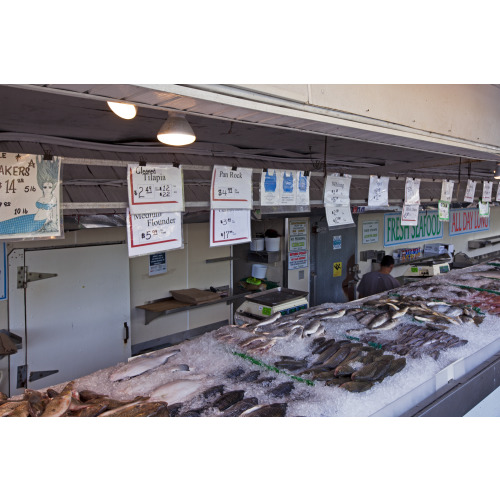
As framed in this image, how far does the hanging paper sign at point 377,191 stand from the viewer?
4.77 metres

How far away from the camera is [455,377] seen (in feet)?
9.74

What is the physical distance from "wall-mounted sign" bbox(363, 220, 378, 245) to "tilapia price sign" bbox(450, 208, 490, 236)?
13.8 ft

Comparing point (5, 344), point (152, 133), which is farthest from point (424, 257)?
point (5, 344)

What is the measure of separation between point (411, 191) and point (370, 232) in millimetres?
4037

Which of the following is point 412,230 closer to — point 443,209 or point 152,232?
point 443,209

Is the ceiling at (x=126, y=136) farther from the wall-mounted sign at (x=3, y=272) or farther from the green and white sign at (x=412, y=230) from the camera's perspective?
the green and white sign at (x=412, y=230)

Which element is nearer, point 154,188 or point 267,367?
point 267,367

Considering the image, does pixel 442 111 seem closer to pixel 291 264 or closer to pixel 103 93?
pixel 103 93

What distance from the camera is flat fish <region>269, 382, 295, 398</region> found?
2.38 m

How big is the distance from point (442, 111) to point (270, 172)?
1470 millimetres

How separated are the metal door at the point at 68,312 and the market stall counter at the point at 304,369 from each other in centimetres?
257

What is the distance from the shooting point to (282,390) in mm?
2418

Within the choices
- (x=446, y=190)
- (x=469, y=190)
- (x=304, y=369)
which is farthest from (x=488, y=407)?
(x=469, y=190)
